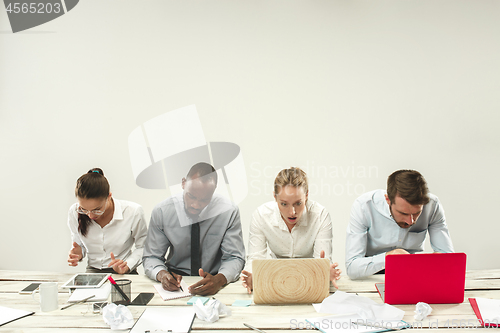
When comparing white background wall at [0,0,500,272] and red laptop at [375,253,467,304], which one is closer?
red laptop at [375,253,467,304]

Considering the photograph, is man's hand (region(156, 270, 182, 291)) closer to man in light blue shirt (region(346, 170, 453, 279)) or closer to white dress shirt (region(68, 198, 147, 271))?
white dress shirt (region(68, 198, 147, 271))

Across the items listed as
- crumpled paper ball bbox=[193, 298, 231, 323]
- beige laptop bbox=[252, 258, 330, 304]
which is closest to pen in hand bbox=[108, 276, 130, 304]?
crumpled paper ball bbox=[193, 298, 231, 323]

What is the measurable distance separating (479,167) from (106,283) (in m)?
2.96

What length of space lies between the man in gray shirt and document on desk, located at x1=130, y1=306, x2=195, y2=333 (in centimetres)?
49

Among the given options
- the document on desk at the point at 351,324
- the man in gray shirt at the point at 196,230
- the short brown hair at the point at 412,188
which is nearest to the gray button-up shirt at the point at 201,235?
the man in gray shirt at the point at 196,230

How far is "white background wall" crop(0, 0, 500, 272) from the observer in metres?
3.04

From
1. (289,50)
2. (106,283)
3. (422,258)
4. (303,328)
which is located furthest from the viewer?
(289,50)

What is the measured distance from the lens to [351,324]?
51.9 inches

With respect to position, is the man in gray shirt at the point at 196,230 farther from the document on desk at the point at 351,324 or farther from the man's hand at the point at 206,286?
the document on desk at the point at 351,324

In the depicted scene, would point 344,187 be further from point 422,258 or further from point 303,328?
point 303,328

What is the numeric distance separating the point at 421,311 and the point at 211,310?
773 millimetres

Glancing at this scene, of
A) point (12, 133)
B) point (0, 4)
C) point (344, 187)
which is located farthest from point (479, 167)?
point (0, 4)

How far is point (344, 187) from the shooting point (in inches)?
122

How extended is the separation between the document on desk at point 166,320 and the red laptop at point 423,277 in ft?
2.57
